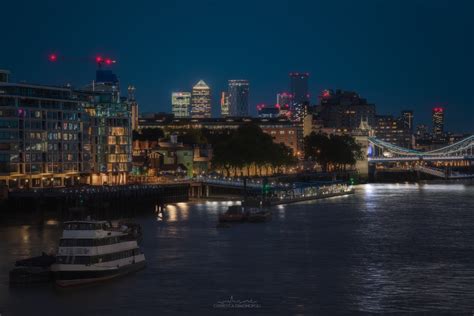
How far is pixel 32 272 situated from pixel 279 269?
1152 cm

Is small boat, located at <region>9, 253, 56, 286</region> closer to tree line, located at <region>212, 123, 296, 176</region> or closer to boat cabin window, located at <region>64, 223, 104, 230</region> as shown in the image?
boat cabin window, located at <region>64, 223, 104, 230</region>

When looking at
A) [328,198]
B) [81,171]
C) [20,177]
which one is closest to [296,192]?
[328,198]

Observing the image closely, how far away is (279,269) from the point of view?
46.9 m

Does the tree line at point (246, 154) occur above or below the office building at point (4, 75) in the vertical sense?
below

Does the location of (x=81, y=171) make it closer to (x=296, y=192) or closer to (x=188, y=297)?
(x=296, y=192)

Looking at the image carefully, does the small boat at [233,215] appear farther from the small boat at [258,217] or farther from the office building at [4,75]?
the office building at [4,75]

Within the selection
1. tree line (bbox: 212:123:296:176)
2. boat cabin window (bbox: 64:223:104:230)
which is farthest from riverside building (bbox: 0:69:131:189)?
boat cabin window (bbox: 64:223:104:230)

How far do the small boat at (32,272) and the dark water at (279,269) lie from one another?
23.4 inches

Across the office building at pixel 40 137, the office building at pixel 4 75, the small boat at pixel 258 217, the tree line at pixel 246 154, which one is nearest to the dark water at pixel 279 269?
the small boat at pixel 258 217

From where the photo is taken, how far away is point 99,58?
5143 inches

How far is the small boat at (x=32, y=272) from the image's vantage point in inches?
A: 1667

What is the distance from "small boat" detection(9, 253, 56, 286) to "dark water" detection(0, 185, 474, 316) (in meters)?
0.59

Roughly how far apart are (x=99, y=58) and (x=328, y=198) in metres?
38.4

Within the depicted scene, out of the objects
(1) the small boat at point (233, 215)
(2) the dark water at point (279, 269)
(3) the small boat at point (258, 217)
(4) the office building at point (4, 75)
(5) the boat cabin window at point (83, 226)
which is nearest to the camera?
(2) the dark water at point (279, 269)
